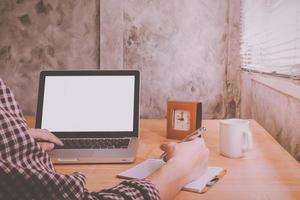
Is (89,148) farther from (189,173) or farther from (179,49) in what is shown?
(179,49)

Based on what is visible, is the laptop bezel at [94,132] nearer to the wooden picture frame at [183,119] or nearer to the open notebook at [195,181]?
the wooden picture frame at [183,119]

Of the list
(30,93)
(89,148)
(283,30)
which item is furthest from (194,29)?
(89,148)

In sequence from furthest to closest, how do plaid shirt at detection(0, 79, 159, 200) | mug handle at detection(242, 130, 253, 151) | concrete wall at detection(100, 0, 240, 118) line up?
concrete wall at detection(100, 0, 240, 118) → mug handle at detection(242, 130, 253, 151) → plaid shirt at detection(0, 79, 159, 200)

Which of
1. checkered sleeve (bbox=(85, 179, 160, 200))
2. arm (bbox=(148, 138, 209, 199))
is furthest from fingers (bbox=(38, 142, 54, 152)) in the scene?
checkered sleeve (bbox=(85, 179, 160, 200))

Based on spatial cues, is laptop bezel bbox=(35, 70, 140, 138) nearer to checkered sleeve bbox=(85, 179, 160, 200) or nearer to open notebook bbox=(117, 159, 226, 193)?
open notebook bbox=(117, 159, 226, 193)

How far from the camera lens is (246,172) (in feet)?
3.76

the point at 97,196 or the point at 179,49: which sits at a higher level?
the point at 179,49

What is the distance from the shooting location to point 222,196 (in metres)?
0.96

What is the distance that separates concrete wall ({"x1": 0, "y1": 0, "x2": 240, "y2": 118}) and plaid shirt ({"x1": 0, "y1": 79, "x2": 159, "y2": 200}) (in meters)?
1.86

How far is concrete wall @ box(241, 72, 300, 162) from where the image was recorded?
1442 millimetres

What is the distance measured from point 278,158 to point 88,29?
1.68 m

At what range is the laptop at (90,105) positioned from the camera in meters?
1.57

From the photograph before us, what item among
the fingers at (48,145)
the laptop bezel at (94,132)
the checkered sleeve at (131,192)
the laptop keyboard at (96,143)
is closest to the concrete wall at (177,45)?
the laptop bezel at (94,132)

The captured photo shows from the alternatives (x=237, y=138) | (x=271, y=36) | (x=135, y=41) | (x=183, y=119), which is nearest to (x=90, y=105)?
(x=183, y=119)
